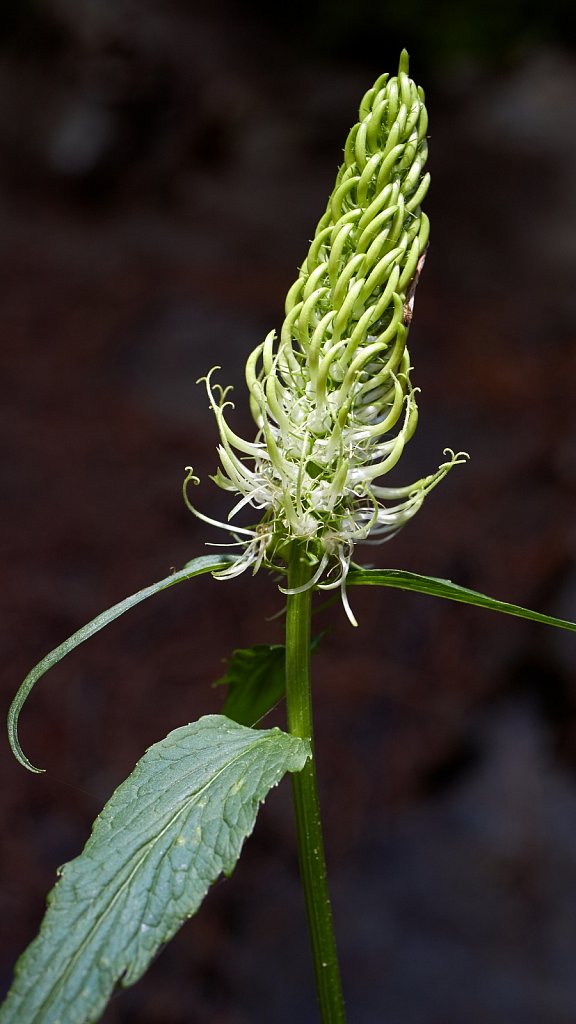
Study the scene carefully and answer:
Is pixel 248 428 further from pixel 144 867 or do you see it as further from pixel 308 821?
pixel 144 867

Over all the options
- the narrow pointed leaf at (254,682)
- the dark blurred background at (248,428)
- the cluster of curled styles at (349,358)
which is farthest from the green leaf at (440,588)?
the dark blurred background at (248,428)

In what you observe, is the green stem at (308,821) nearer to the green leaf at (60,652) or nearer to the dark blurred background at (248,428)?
the green leaf at (60,652)

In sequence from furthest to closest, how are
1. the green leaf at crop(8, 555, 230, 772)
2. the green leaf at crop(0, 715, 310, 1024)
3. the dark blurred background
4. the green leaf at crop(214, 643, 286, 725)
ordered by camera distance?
the dark blurred background → the green leaf at crop(214, 643, 286, 725) → the green leaf at crop(8, 555, 230, 772) → the green leaf at crop(0, 715, 310, 1024)

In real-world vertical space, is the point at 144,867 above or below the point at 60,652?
below

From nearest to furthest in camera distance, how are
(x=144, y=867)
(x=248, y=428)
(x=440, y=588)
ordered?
1. (x=144, y=867)
2. (x=440, y=588)
3. (x=248, y=428)

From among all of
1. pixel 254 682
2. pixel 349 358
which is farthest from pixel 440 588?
pixel 254 682

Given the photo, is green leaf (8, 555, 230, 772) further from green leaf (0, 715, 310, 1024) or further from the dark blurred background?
the dark blurred background

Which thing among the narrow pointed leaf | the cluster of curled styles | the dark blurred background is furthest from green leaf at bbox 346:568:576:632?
the dark blurred background

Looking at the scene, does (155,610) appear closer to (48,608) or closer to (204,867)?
(48,608)
